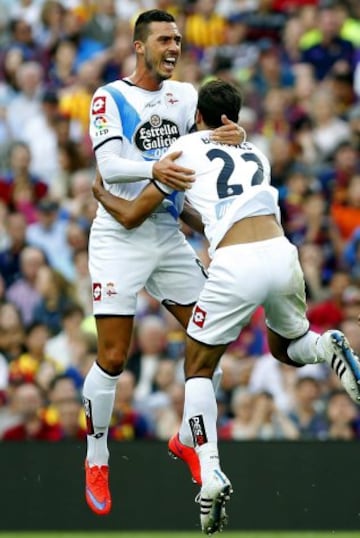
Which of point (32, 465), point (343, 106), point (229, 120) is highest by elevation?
point (229, 120)

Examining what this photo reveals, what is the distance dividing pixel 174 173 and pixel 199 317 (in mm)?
818

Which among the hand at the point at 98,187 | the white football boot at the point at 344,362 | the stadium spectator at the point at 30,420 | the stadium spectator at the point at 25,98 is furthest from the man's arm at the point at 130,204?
the stadium spectator at the point at 25,98

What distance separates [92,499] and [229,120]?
8.09 ft

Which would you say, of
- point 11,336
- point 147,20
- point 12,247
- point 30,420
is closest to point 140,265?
point 147,20

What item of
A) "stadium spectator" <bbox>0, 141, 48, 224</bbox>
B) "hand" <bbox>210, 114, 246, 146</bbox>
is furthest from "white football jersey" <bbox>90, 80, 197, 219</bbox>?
"stadium spectator" <bbox>0, 141, 48, 224</bbox>

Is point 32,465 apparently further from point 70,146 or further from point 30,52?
point 30,52

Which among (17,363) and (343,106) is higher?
(343,106)

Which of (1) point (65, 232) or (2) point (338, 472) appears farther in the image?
(1) point (65, 232)

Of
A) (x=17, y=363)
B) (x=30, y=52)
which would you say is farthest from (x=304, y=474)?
(x=30, y=52)

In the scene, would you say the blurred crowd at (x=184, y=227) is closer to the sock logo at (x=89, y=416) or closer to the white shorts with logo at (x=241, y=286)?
the sock logo at (x=89, y=416)

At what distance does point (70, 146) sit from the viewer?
16.6m

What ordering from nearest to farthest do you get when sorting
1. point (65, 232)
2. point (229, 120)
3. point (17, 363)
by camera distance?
1. point (229, 120)
2. point (17, 363)
3. point (65, 232)

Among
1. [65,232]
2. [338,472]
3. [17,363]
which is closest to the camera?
[338,472]

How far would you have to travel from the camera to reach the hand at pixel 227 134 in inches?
386
